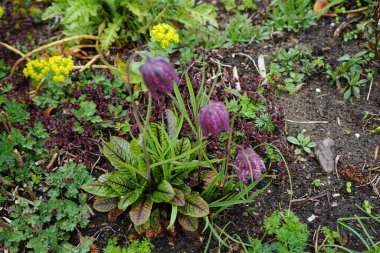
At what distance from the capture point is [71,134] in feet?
9.74

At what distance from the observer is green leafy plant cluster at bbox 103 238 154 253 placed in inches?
92.5

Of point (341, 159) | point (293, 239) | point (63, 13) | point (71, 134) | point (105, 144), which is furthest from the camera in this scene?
point (63, 13)

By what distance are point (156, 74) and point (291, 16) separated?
2147 mm

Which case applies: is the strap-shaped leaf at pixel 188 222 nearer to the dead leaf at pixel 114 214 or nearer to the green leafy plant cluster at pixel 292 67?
the dead leaf at pixel 114 214

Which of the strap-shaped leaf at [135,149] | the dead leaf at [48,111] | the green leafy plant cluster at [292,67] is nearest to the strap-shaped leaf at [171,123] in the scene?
the strap-shaped leaf at [135,149]

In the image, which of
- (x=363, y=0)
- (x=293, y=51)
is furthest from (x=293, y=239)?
(x=363, y=0)

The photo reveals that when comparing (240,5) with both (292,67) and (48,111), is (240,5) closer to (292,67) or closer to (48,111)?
(292,67)

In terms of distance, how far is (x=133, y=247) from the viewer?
2.39 metres

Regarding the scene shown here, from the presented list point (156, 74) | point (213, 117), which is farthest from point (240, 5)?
point (156, 74)

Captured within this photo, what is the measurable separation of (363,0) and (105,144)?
2521mm

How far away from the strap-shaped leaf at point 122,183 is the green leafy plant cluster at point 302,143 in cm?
108

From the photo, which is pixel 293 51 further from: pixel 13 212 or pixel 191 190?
pixel 13 212

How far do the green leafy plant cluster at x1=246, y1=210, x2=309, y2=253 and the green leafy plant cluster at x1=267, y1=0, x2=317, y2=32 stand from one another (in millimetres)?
1680

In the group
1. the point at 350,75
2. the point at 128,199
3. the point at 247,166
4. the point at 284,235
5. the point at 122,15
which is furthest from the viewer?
the point at 122,15
